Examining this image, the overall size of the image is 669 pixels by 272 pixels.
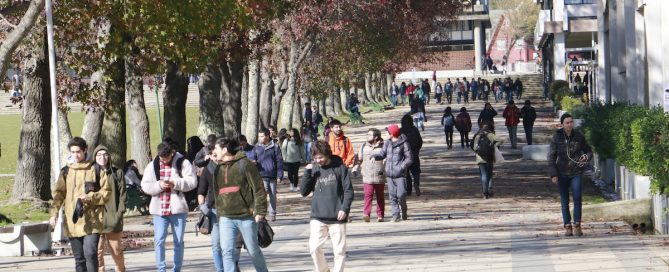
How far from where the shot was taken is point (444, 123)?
147 ft

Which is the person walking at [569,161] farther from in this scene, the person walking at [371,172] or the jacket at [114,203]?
the jacket at [114,203]

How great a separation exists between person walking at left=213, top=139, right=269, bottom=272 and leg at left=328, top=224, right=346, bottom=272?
72 centimetres

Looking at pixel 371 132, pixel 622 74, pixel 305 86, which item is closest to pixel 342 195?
pixel 371 132

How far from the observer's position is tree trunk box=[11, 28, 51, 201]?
1097 inches

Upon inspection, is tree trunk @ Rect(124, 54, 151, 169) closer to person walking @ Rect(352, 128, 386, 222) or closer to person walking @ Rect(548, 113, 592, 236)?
person walking @ Rect(352, 128, 386, 222)

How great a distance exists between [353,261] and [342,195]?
2547 millimetres

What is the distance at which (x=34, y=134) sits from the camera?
91.4ft

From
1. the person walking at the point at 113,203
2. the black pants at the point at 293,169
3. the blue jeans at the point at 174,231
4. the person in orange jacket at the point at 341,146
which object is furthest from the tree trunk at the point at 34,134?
the person walking at the point at 113,203

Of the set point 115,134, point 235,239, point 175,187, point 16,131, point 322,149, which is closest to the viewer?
point 235,239

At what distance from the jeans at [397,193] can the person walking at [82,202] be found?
8.57m

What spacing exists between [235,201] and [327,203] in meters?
1.01

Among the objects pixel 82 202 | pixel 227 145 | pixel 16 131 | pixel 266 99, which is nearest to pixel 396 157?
pixel 227 145

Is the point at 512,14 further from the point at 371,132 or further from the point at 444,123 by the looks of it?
the point at 371,132

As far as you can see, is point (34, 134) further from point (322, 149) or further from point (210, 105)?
point (322, 149)
